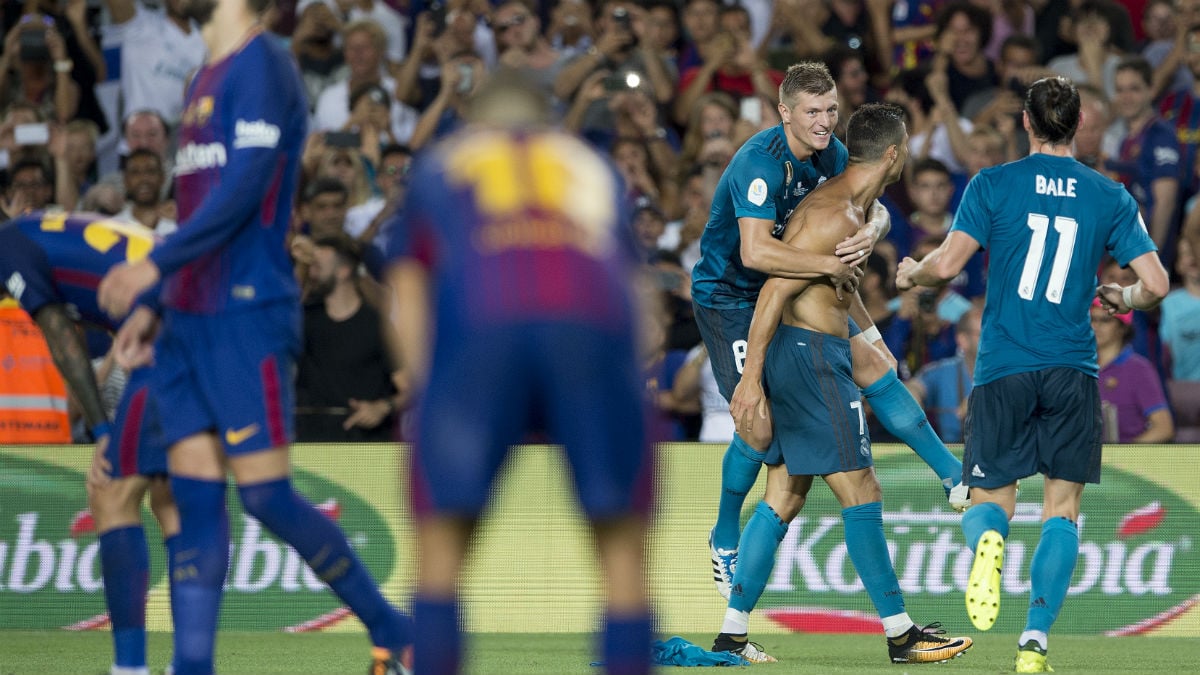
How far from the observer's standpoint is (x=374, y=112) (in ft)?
43.9

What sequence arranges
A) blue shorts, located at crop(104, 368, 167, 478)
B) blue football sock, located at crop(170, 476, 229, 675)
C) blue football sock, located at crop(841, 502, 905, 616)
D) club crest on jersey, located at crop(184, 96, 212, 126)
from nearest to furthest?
1. blue football sock, located at crop(170, 476, 229, 675)
2. club crest on jersey, located at crop(184, 96, 212, 126)
3. blue shorts, located at crop(104, 368, 167, 478)
4. blue football sock, located at crop(841, 502, 905, 616)

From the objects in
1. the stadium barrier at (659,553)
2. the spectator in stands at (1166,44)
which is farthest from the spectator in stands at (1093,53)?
the stadium barrier at (659,553)

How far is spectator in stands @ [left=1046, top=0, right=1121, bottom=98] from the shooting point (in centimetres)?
1384

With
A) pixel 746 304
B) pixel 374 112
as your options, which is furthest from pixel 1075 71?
pixel 746 304

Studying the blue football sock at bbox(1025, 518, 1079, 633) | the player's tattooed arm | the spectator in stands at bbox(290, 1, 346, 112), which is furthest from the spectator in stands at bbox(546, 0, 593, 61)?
the player's tattooed arm

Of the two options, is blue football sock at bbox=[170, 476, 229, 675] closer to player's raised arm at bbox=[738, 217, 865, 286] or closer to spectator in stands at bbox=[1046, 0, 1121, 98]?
player's raised arm at bbox=[738, 217, 865, 286]

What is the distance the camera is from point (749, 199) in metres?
7.75

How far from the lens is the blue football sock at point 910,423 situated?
8.31 meters

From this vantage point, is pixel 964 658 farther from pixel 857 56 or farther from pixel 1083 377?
pixel 857 56

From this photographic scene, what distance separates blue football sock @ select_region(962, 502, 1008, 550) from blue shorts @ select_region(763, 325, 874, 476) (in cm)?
63

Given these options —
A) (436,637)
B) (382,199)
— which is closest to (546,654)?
(436,637)

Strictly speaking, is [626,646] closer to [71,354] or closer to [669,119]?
[71,354]

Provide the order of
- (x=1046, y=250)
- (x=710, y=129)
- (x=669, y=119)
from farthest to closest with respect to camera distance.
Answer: (x=669, y=119), (x=710, y=129), (x=1046, y=250)

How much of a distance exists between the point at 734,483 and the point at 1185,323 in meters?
4.93
